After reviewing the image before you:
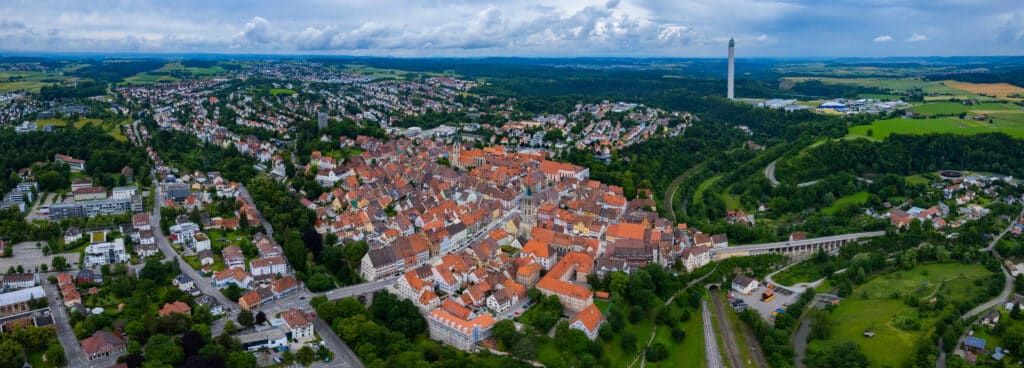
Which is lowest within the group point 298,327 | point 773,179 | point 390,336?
point 390,336

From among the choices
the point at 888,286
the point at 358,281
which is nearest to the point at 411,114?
the point at 358,281

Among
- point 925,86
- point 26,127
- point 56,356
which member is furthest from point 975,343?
point 925,86

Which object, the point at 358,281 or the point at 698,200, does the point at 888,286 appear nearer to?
the point at 698,200

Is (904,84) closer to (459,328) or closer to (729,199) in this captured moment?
(729,199)

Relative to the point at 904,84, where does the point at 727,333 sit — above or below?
below

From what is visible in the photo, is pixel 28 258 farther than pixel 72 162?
No

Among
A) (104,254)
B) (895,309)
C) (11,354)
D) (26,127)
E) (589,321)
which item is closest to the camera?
(11,354)

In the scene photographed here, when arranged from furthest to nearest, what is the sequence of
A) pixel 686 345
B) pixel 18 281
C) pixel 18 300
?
pixel 18 281 < pixel 18 300 < pixel 686 345
